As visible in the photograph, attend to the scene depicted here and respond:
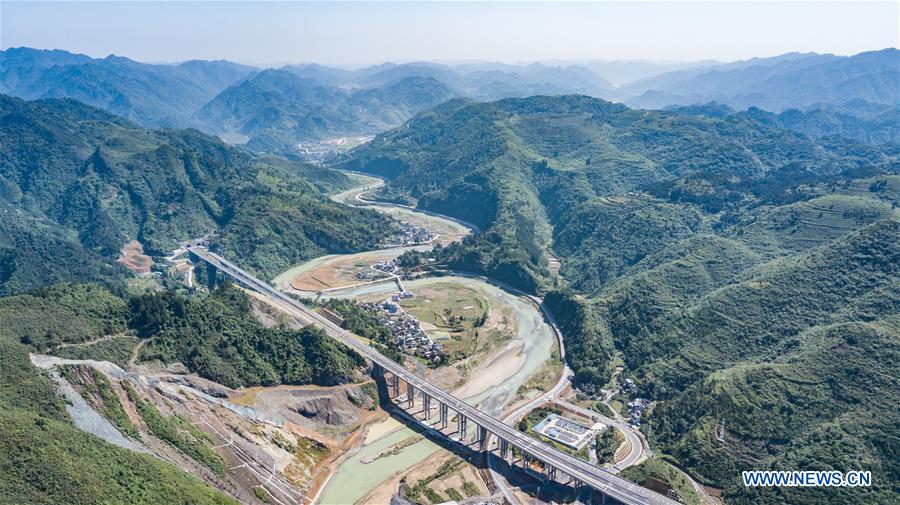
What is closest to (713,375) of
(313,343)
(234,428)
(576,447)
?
(576,447)

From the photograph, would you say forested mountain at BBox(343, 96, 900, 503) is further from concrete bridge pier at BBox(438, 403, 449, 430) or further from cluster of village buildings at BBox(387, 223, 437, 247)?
concrete bridge pier at BBox(438, 403, 449, 430)

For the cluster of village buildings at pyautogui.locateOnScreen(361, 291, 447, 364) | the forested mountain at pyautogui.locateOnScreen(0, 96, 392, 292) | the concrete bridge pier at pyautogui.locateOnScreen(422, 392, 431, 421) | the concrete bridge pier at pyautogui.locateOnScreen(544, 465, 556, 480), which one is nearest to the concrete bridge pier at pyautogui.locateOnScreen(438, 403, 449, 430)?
the concrete bridge pier at pyautogui.locateOnScreen(422, 392, 431, 421)

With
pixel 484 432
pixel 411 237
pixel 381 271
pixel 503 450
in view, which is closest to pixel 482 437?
pixel 484 432

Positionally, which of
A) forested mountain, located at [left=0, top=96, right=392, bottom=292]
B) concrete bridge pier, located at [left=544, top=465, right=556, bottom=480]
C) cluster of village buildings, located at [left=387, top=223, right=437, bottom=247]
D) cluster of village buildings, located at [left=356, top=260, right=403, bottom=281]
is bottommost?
concrete bridge pier, located at [left=544, top=465, right=556, bottom=480]

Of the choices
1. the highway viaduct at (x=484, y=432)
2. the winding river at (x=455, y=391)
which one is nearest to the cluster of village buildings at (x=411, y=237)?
the winding river at (x=455, y=391)

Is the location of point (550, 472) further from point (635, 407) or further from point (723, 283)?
point (723, 283)

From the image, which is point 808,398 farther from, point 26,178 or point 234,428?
point 26,178
